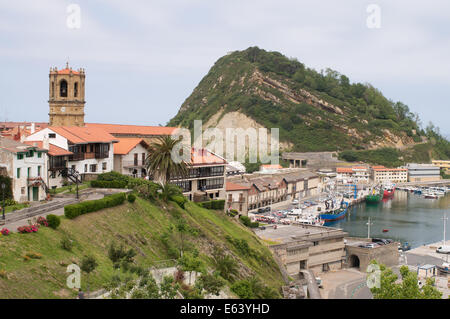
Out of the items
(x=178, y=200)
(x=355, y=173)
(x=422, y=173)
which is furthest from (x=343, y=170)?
(x=178, y=200)

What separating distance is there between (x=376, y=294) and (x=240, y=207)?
153 feet

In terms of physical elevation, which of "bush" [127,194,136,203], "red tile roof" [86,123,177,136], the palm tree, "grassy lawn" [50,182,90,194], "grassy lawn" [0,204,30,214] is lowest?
"grassy lawn" [0,204,30,214]

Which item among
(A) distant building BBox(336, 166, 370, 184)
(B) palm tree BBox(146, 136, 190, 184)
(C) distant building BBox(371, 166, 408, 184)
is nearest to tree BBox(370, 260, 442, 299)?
(B) palm tree BBox(146, 136, 190, 184)

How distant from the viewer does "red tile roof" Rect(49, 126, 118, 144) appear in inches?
1841

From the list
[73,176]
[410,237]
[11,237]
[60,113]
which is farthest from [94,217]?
[410,237]

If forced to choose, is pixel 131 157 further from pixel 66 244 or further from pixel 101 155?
pixel 66 244

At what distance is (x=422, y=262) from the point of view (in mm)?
67938

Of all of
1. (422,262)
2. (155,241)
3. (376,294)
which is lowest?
(422,262)

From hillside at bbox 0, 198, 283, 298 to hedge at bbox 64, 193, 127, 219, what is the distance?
40 cm

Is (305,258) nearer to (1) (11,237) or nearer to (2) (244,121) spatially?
(1) (11,237)

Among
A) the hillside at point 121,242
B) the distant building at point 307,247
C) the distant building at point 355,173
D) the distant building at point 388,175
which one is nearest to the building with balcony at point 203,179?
the hillside at point 121,242

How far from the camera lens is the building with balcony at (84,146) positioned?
151 ft

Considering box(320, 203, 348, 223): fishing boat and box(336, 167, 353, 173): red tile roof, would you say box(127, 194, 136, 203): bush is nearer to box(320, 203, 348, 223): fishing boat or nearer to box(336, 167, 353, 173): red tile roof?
box(320, 203, 348, 223): fishing boat

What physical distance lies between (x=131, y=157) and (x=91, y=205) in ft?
66.4
